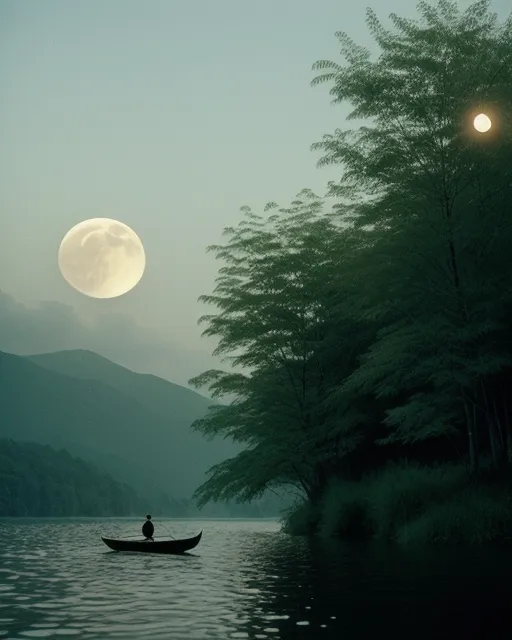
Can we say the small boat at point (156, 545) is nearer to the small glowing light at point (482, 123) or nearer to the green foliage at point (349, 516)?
the green foliage at point (349, 516)

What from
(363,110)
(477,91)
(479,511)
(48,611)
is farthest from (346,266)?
(48,611)

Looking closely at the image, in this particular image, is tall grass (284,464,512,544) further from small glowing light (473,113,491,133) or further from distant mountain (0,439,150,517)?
distant mountain (0,439,150,517)

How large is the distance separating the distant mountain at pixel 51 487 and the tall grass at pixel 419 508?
101858mm

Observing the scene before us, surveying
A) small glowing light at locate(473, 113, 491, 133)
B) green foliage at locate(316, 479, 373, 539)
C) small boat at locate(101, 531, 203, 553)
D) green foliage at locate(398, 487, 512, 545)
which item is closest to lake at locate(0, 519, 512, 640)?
green foliage at locate(398, 487, 512, 545)

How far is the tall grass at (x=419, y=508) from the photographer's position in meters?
20.5

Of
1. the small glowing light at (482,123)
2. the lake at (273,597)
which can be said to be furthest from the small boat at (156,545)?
the small glowing light at (482,123)

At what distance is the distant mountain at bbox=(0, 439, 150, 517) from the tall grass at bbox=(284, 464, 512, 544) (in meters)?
102

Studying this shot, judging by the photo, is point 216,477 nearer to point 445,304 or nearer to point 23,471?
point 445,304

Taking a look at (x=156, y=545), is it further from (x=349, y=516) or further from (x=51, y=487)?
(x=51, y=487)

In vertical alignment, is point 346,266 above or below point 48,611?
above

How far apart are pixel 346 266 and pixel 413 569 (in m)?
13.0

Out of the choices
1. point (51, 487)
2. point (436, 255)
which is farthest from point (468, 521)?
point (51, 487)

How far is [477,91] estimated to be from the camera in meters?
22.3

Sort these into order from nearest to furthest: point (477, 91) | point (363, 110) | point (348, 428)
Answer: point (477, 91), point (363, 110), point (348, 428)
